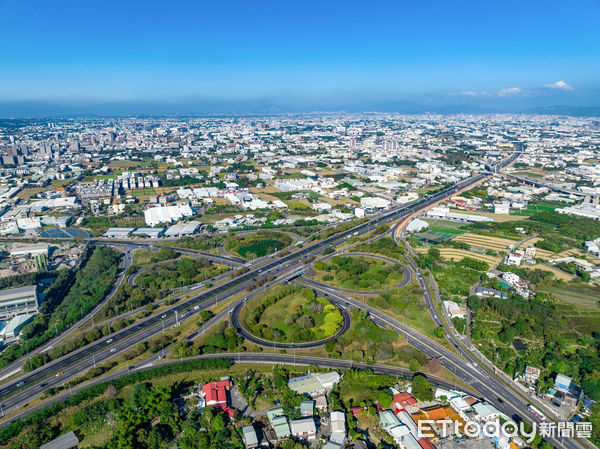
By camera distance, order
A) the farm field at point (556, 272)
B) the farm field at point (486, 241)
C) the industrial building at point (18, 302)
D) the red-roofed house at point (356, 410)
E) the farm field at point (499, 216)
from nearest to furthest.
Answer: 1. the red-roofed house at point (356, 410)
2. the industrial building at point (18, 302)
3. the farm field at point (556, 272)
4. the farm field at point (486, 241)
5. the farm field at point (499, 216)

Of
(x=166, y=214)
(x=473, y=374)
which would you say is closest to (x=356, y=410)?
(x=473, y=374)

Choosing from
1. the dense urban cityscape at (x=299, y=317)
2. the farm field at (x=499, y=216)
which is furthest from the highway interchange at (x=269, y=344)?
the farm field at (x=499, y=216)

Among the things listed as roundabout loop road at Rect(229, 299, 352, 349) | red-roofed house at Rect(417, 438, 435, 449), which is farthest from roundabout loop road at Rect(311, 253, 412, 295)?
red-roofed house at Rect(417, 438, 435, 449)

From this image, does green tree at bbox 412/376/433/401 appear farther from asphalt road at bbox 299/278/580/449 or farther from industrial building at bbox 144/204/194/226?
industrial building at bbox 144/204/194/226

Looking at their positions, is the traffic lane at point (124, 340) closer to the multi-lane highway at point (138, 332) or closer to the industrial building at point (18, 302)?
the multi-lane highway at point (138, 332)

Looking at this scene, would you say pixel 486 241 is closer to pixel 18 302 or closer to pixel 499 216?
pixel 499 216
